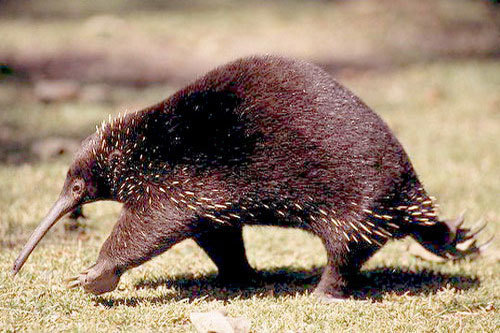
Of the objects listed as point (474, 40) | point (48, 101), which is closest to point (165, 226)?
point (48, 101)

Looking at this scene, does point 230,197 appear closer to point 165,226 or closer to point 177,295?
point 165,226

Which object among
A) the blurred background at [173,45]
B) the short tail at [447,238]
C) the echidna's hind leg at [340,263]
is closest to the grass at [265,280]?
the echidna's hind leg at [340,263]

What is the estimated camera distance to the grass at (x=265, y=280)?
4871mm

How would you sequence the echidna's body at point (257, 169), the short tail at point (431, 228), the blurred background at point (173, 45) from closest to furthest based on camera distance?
the echidna's body at point (257, 169)
the short tail at point (431, 228)
the blurred background at point (173, 45)

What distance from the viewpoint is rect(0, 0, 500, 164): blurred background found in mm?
11508

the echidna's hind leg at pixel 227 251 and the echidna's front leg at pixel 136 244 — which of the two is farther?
the echidna's hind leg at pixel 227 251

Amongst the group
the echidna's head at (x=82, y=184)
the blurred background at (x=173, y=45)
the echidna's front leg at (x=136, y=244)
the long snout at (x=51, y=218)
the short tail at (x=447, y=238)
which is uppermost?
the blurred background at (x=173, y=45)

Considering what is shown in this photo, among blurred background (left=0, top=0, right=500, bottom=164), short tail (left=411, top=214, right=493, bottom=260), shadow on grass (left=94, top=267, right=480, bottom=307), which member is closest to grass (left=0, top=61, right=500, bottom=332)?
shadow on grass (left=94, top=267, right=480, bottom=307)

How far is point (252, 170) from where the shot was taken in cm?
515

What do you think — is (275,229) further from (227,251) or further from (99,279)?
(99,279)

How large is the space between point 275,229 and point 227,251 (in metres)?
1.81

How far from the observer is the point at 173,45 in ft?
50.0

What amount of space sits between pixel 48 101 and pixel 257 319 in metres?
7.62

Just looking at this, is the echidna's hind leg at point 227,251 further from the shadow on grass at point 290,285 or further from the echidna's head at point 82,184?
the echidna's head at point 82,184
